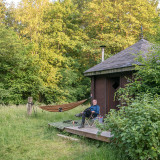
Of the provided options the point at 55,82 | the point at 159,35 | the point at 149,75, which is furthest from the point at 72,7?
the point at 149,75

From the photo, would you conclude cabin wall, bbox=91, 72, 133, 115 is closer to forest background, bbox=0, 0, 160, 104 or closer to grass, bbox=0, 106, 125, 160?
grass, bbox=0, 106, 125, 160

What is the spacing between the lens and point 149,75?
489 cm

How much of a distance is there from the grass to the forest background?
7.25 meters

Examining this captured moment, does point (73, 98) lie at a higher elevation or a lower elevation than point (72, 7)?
lower

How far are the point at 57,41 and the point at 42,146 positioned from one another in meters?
12.9

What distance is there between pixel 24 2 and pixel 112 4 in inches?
322

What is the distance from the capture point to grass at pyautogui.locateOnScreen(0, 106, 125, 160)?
4.14 metres

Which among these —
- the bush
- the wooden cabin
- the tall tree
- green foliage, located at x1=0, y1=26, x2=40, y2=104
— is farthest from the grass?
the tall tree

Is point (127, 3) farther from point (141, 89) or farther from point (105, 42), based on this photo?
point (141, 89)

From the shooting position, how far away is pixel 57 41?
16.7 m

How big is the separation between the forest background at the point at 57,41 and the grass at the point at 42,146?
23.8 ft

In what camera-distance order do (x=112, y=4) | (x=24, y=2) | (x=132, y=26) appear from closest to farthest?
(x=24, y=2), (x=132, y=26), (x=112, y=4)

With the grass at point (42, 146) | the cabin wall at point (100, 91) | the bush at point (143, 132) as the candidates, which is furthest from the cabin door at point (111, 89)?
the bush at point (143, 132)

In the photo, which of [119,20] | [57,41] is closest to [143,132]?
[57,41]
